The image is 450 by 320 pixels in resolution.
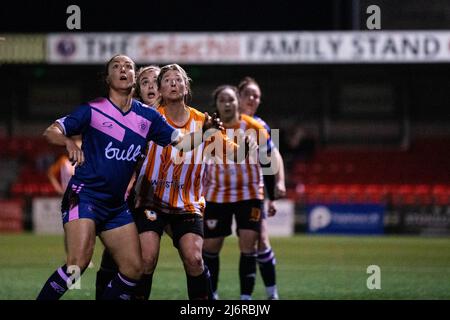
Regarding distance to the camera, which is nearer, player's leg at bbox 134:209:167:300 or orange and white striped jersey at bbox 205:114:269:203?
player's leg at bbox 134:209:167:300

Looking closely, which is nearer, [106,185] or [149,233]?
[106,185]

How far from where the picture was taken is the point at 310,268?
12961mm

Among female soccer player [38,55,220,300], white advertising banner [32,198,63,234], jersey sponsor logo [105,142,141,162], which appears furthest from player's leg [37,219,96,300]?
white advertising banner [32,198,63,234]

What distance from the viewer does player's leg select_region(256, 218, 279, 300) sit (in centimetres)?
935

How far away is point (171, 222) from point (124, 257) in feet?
2.74

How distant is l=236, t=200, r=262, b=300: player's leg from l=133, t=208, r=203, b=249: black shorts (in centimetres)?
Result: 166

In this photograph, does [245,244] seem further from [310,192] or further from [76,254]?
[310,192]

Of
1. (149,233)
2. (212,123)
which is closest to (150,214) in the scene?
(149,233)

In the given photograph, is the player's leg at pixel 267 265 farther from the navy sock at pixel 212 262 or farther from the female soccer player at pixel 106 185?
the female soccer player at pixel 106 185

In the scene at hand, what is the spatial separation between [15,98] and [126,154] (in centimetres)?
1986

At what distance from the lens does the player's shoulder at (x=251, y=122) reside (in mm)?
9352

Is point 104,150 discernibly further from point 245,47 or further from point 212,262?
point 245,47

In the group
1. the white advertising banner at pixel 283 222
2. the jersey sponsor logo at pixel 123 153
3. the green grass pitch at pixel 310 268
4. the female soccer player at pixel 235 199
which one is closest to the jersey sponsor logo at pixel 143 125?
the jersey sponsor logo at pixel 123 153

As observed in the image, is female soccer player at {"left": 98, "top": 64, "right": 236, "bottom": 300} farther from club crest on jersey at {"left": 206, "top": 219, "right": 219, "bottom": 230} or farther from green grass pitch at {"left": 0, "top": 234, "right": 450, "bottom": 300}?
green grass pitch at {"left": 0, "top": 234, "right": 450, "bottom": 300}
